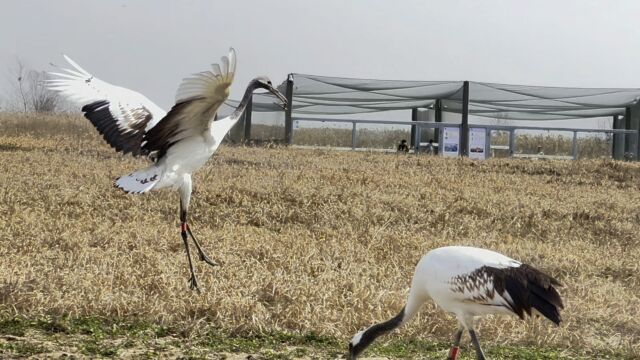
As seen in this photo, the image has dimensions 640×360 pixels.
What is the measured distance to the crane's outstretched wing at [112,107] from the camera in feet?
22.2

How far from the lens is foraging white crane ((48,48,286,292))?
19.2 feet

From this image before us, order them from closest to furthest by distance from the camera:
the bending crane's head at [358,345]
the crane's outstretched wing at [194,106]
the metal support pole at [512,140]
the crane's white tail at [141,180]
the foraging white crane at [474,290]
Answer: the foraging white crane at [474,290], the bending crane's head at [358,345], the crane's outstretched wing at [194,106], the crane's white tail at [141,180], the metal support pole at [512,140]

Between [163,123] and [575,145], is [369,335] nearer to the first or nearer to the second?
[163,123]

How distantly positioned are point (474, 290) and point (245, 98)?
281cm

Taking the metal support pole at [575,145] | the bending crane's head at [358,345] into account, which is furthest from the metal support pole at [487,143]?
the bending crane's head at [358,345]

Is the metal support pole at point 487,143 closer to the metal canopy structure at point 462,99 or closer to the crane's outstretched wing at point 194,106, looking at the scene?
the metal canopy structure at point 462,99

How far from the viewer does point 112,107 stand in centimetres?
691

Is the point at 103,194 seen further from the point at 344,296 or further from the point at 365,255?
the point at 344,296

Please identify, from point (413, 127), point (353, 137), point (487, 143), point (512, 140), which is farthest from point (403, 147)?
point (512, 140)

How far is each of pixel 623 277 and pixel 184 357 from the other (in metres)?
4.44

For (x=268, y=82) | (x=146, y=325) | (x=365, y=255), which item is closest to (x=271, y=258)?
(x=365, y=255)

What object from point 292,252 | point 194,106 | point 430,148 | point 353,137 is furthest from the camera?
point 353,137

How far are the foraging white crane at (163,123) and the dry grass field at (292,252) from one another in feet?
2.10

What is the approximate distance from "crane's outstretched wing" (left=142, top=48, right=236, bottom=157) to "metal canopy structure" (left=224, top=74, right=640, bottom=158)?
1040 centimetres
